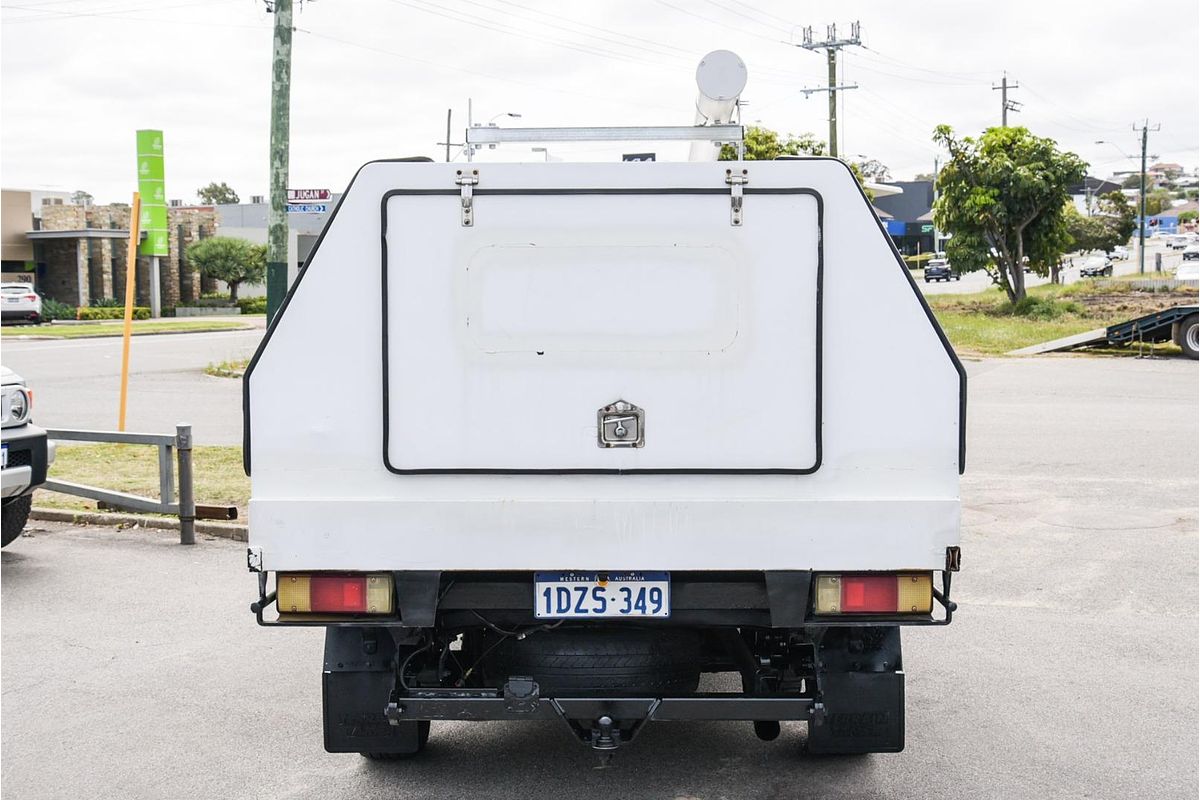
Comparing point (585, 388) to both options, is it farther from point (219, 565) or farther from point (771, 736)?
point (219, 565)

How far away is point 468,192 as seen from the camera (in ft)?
13.4

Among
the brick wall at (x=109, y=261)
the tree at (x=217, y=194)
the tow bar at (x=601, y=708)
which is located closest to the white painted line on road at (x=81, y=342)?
the brick wall at (x=109, y=261)

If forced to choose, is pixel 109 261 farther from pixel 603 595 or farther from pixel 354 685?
pixel 603 595

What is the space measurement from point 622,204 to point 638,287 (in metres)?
0.28

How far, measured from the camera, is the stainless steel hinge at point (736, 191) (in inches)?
160

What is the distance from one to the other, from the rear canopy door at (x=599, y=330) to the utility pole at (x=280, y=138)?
7.88 m

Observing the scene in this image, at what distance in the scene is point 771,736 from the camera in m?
5.08

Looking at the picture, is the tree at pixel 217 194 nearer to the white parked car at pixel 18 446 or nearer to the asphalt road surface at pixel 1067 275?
the asphalt road surface at pixel 1067 275

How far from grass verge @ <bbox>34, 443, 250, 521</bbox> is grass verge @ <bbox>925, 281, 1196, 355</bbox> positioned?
1934 cm

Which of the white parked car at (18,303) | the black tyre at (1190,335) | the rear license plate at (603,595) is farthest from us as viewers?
the white parked car at (18,303)

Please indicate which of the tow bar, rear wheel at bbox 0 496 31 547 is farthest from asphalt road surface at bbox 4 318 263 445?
the tow bar

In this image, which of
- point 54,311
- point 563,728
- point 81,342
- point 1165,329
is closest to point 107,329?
point 81,342

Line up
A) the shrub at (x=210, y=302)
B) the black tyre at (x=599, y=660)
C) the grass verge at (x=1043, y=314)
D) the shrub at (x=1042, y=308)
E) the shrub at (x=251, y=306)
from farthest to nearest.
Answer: the shrub at (x=251, y=306)
the shrub at (x=210, y=302)
the shrub at (x=1042, y=308)
the grass verge at (x=1043, y=314)
the black tyre at (x=599, y=660)

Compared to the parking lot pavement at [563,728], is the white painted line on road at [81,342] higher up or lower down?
higher up
